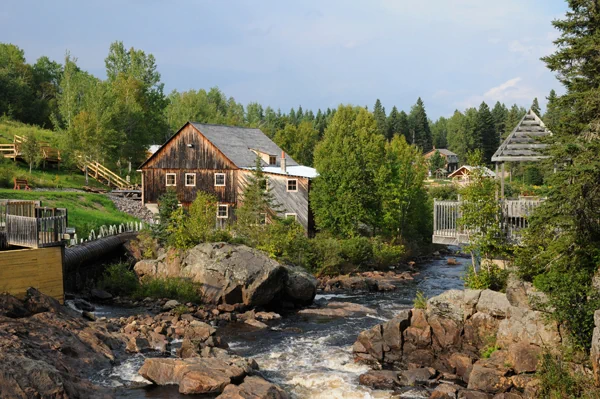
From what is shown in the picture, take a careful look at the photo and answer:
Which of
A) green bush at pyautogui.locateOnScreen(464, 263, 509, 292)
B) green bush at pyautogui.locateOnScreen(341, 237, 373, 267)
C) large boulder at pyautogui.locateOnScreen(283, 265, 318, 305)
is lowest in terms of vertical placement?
large boulder at pyautogui.locateOnScreen(283, 265, 318, 305)

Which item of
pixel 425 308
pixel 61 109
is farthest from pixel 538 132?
pixel 61 109

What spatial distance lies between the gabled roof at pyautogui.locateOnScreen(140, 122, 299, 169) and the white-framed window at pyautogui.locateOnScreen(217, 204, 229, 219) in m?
3.67

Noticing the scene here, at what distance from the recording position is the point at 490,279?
80.8 ft

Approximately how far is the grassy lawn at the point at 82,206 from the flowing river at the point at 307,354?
55.6 feet

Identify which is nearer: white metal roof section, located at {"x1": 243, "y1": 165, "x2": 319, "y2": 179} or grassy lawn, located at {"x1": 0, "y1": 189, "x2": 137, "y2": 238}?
grassy lawn, located at {"x1": 0, "y1": 189, "x2": 137, "y2": 238}

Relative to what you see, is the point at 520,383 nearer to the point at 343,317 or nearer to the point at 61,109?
the point at 343,317

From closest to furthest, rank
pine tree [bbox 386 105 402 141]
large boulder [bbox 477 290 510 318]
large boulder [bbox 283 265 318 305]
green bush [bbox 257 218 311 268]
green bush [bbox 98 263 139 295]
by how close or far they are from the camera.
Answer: large boulder [bbox 477 290 510 318]
large boulder [bbox 283 265 318 305]
green bush [bbox 98 263 139 295]
green bush [bbox 257 218 311 268]
pine tree [bbox 386 105 402 141]

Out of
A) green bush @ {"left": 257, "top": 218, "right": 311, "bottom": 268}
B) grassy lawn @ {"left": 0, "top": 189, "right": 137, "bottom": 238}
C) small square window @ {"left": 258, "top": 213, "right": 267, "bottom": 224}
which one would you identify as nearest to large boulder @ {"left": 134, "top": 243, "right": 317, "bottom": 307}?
green bush @ {"left": 257, "top": 218, "right": 311, "bottom": 268}

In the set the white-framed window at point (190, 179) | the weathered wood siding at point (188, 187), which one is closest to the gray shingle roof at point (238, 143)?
the weathered wood siding at point (188, 187)

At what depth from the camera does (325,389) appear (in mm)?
20281

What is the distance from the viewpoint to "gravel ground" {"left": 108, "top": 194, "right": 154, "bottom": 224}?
172ft

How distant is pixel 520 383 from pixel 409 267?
27.7 m

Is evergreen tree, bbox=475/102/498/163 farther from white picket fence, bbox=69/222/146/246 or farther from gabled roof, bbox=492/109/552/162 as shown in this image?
gabled roof, bbox=492/109/552/162

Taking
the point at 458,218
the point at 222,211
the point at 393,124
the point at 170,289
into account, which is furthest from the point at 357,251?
the point at 393,124
